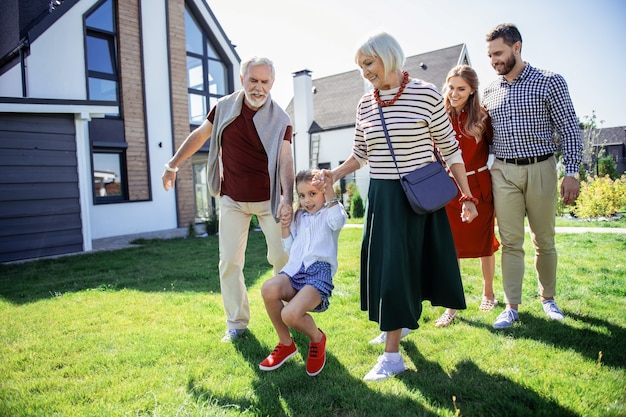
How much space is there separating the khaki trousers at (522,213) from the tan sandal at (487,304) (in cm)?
36

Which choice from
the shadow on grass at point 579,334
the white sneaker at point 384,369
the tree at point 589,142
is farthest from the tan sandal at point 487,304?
the tree at point 589,142

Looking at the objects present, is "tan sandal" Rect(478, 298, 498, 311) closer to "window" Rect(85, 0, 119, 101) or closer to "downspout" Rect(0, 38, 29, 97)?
"downspout" Rect(0, 38, 29, 97)

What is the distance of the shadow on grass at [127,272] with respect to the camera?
5871 millimetres

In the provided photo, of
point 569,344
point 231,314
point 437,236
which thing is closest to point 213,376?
point 231,314

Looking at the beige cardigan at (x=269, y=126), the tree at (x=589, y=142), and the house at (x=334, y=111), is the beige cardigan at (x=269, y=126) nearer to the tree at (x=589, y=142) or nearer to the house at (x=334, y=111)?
the house at (x=334, y=111)

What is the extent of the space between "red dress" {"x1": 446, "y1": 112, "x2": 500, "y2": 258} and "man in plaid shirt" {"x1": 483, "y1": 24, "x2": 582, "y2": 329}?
0.09m

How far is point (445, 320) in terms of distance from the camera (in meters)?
3.80

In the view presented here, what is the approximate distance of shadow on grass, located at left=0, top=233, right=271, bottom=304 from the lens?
5.87 m

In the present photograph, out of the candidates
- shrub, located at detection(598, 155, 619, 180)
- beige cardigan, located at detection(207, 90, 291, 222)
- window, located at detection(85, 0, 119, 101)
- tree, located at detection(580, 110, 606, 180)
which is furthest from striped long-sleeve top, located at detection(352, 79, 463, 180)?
tree, located at detection(580, 110, 606, 180)

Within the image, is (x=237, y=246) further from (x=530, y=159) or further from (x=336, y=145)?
(x=336, y=145)

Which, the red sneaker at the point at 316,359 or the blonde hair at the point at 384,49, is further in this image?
the red sneaker at the point at 316,359

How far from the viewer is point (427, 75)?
886 inches

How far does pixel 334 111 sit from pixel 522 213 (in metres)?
21.3

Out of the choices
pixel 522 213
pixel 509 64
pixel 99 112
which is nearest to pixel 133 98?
pixel 99 112
